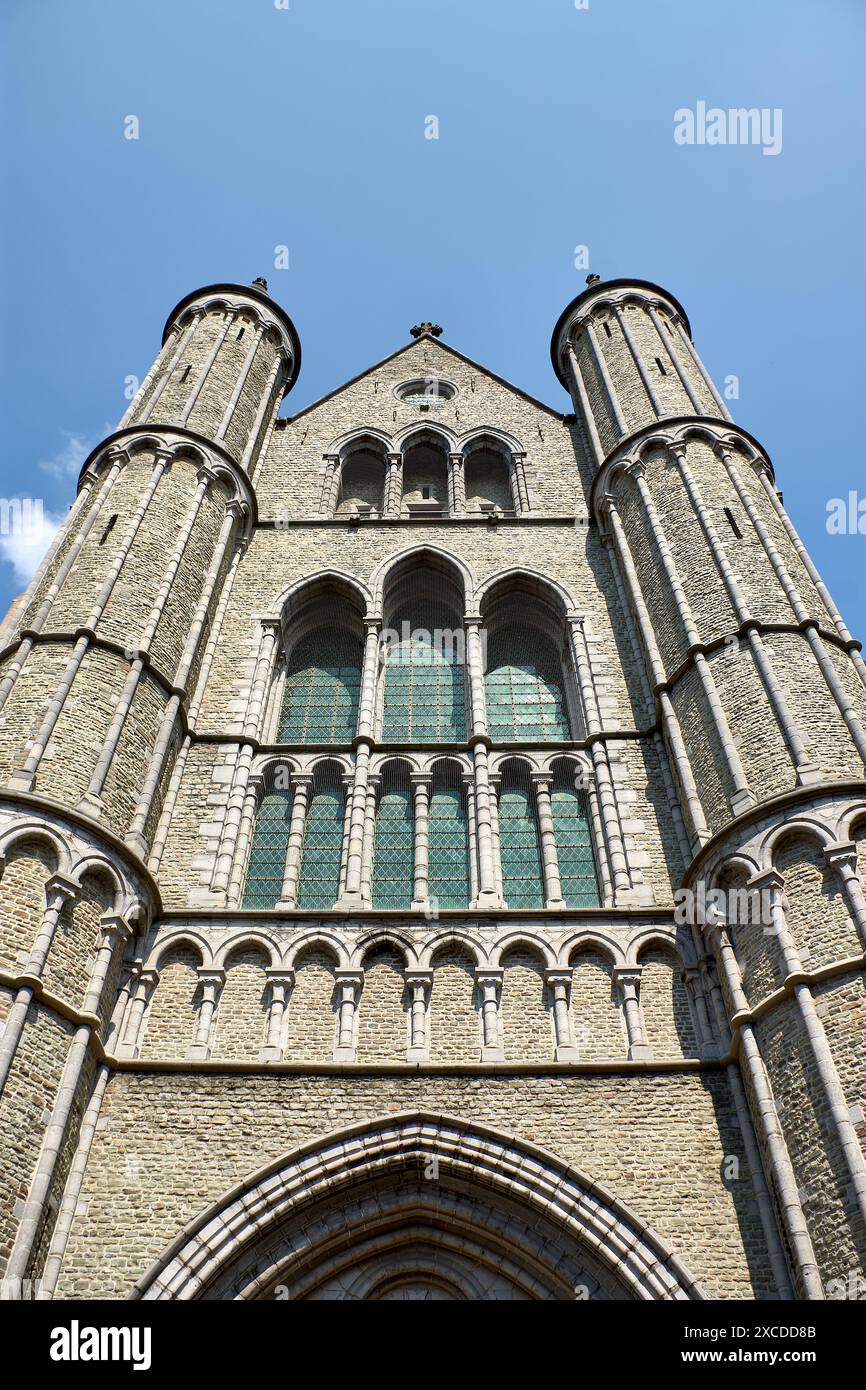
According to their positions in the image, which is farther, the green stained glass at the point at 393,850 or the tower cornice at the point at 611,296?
the tower cornice at the point at 611,296

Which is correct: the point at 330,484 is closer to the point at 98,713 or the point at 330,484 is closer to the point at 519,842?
the point at 98,713

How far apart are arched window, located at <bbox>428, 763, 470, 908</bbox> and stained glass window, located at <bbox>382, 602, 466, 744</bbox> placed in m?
0.50

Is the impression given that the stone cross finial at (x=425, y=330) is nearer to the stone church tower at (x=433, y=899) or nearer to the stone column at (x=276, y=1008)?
the stone church tower at (x=433, y=899)

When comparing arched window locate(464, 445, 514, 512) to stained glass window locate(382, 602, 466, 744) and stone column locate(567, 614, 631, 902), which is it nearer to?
stained glass window locate(382, 602, 466, 744)

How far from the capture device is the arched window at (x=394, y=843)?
11742 mm

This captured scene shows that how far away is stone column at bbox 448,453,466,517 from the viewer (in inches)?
717

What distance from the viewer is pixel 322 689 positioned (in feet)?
48.6

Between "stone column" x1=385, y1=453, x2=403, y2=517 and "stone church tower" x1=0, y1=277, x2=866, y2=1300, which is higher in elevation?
"stone column" x1=385, y1=453, x2=403, y2=517

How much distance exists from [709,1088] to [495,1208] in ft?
6.38

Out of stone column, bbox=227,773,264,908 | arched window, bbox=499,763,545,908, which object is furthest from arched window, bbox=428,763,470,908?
stone column, bbox=227,773,264,908

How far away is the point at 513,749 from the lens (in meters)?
13.1

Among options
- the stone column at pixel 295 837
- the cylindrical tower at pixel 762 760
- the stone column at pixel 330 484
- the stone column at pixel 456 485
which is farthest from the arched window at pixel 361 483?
the stone column at pixel 295 837

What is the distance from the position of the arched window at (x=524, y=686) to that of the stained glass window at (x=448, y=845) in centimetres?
122
